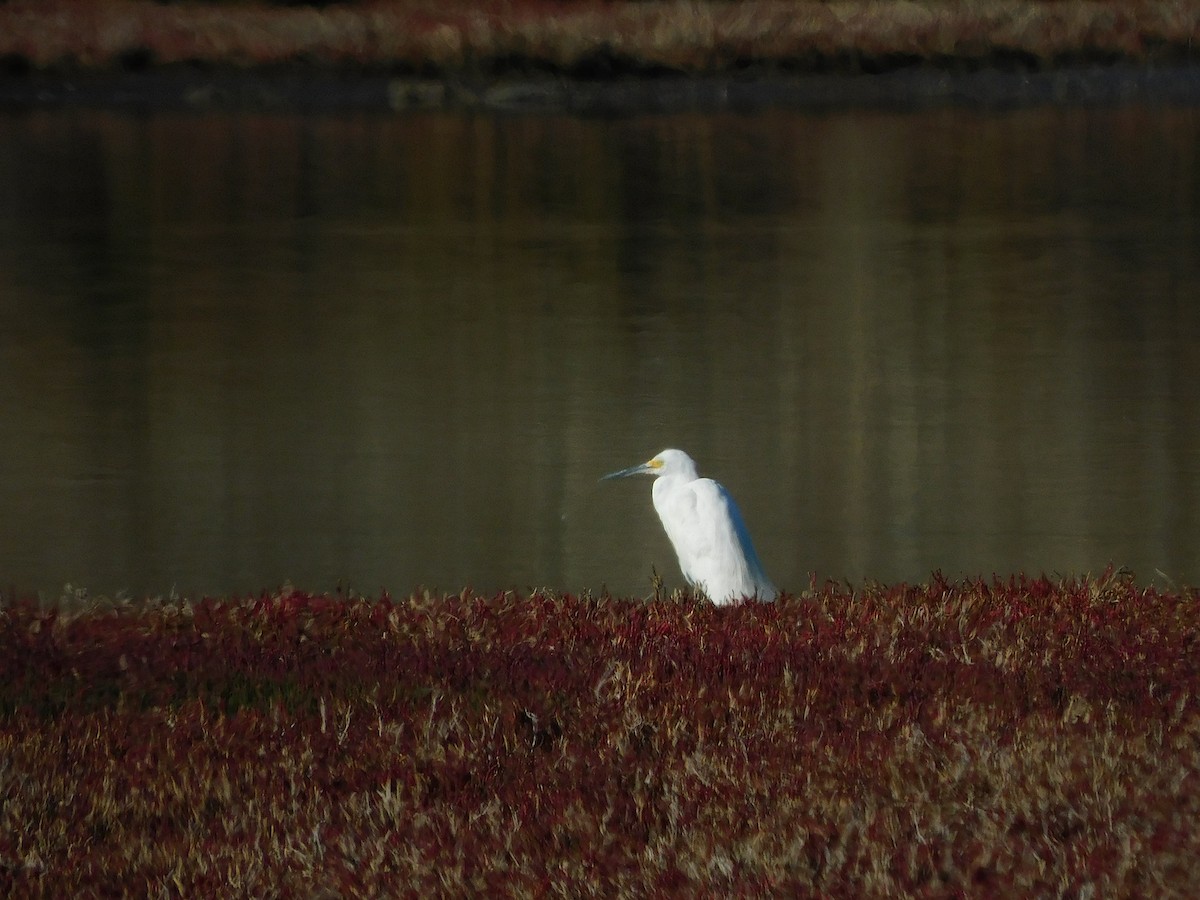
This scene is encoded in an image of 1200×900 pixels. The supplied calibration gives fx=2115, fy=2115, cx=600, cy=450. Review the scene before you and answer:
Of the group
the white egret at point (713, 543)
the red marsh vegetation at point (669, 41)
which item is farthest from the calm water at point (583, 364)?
the red marsh vegetation at point (669, 41)

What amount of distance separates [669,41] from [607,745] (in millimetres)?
35477

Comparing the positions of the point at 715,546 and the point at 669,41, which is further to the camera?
the point at 669,41

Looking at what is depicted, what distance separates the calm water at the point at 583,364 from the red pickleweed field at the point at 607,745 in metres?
2.26

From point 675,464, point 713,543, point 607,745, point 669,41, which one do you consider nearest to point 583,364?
point 675,464

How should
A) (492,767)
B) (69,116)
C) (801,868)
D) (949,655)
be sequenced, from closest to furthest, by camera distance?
1. (801,868)
2. (492,767)
3. (949,655)
4. (69,116)

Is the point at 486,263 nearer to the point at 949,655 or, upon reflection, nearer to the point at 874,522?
the point at 874,522

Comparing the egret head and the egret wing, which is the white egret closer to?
the egret wing

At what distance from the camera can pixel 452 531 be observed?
1000cm

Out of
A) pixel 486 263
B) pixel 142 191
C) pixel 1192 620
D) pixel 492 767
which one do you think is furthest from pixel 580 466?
pixel 142 191

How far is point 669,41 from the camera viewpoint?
40.0 meters

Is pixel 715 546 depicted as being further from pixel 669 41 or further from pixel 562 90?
pixel 669 41

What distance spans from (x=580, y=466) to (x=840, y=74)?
96.9 feet

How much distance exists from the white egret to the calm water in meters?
0.94

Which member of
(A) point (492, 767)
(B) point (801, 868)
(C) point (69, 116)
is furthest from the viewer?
(C) point (69, 116)
